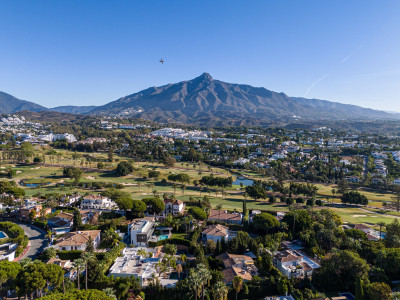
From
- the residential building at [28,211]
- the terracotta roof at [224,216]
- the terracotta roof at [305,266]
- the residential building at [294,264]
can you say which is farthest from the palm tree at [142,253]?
the residential building at [28,211]

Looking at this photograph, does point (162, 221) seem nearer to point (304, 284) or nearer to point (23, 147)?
point (304, 284)

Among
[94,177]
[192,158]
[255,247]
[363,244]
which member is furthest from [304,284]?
[192,158]

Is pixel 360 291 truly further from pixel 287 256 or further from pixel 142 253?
pixel 142 253

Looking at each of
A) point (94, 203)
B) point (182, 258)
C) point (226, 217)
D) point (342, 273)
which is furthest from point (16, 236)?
point (342, 273)

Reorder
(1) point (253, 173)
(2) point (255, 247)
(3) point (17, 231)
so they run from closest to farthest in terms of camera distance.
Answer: (2) point (255, 247)
(3) point (17, 231)
(1) point (253, 173)

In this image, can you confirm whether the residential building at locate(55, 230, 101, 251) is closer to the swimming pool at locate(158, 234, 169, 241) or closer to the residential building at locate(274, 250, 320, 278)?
the swimming pool at locate(158, 234, 169, 241)

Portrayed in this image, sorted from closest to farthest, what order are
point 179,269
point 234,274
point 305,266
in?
point 234,274 < point 179,269 < point 305,266

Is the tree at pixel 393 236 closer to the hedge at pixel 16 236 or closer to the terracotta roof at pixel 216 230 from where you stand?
the terracotta roof at pixel 216 230
